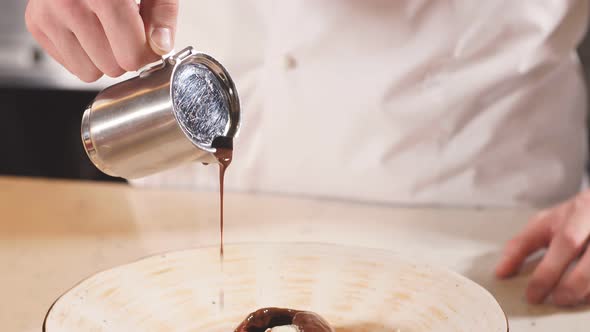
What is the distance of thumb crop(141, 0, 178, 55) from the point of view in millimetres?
1016

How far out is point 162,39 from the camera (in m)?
1.02

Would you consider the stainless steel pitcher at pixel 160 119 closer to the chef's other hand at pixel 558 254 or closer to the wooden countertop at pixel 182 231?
the wooden countertop at pixel 182 231

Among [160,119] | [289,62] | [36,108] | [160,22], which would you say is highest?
[160,22]

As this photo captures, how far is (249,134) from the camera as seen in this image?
5.90ft

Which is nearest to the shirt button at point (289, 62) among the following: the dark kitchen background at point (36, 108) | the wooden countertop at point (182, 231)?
the wooden countertop at point (182, 231)

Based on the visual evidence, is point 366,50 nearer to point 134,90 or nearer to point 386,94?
point 386,94

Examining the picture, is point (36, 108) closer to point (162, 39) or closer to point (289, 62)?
point (289, 62)

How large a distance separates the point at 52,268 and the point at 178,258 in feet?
1.19

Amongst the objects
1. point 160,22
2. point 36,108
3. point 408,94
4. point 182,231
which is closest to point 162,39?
point 160,22

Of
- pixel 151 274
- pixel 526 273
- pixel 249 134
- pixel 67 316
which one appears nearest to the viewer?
pixel 67 316

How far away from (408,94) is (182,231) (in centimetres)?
62

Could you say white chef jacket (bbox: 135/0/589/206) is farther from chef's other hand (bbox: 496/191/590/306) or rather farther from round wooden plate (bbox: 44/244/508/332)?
round wooden plate (bbox: 44/244/508/332)

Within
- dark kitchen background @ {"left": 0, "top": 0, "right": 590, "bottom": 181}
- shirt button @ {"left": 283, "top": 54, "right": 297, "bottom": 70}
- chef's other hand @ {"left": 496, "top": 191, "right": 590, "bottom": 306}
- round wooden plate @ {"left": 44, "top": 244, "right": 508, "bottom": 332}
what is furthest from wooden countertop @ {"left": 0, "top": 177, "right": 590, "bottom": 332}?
dark kitchen background @ {"left": 0, "top": 0, "right": 590, "bottom": 181}

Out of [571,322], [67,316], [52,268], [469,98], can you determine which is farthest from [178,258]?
[469,98]
